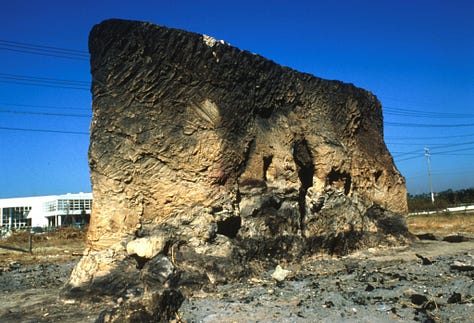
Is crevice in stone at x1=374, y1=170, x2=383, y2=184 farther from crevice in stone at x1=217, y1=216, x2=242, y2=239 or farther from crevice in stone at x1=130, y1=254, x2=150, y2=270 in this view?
crevice in stone at x1=130, y1=254, x2=150, y2=270

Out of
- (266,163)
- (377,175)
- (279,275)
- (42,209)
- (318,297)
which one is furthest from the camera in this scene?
(42,209)

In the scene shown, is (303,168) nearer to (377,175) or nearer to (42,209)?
(377,175)

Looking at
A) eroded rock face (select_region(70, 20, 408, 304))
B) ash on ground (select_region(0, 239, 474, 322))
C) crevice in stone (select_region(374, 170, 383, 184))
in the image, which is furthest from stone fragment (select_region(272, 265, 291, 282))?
crevice in stone (select_region(374, 170, 383, 184))

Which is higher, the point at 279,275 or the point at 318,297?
the point at 279,275

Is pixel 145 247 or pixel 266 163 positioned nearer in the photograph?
pixel 145 247

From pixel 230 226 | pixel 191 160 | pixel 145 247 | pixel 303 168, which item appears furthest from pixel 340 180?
pixel 145 247

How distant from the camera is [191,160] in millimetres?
6215

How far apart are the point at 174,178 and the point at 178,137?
22.5 inches

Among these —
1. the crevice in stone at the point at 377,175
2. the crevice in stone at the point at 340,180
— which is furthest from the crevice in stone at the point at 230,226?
the crevice in stone at the point at 377,175

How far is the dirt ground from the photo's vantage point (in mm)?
4430

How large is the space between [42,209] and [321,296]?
46543 mm

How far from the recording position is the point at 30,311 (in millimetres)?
5125

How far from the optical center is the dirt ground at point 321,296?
174 inches

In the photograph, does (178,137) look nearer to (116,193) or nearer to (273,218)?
(116,193)
